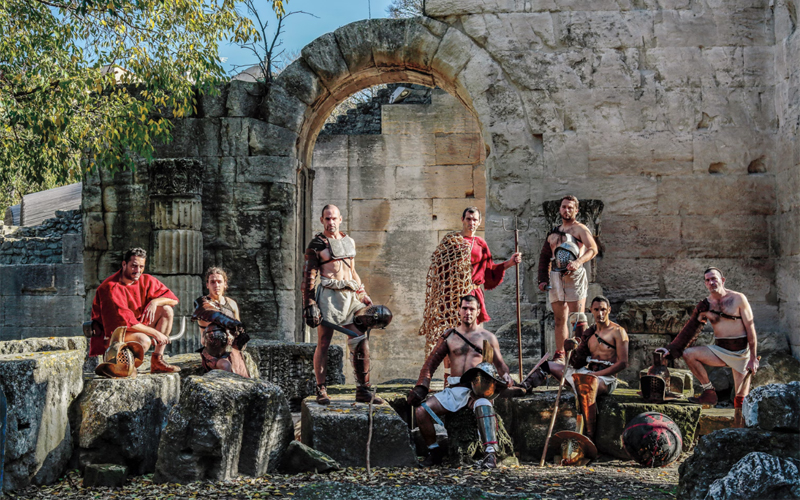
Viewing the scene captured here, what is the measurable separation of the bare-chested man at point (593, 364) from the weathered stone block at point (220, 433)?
220 centimetres

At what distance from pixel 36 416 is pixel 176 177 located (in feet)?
14.5

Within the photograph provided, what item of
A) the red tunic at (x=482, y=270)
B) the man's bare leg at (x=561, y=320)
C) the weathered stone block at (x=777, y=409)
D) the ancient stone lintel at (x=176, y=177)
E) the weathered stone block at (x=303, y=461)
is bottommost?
the weathered stone block at (x=303, y=461)

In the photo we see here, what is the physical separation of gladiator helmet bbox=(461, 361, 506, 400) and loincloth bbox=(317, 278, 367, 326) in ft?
3.62

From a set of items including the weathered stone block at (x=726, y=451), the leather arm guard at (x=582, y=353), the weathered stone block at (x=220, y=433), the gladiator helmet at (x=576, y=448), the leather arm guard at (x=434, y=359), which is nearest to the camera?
the weathered stone block at (x=726, y=451)

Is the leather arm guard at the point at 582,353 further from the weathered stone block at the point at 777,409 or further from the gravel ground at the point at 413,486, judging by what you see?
the weathered stone block at the point at 777,409

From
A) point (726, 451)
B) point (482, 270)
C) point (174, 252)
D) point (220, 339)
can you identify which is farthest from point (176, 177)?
point (726, 451)

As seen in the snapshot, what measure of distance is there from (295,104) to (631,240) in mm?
4150

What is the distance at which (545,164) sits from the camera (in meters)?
9.02

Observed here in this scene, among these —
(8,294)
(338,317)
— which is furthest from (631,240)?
(8,294)

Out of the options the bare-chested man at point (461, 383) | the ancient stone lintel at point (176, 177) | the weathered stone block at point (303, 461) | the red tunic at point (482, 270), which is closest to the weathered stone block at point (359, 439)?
the weathered stone block at point (303, 461)

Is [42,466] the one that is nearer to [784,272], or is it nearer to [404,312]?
[784,272]

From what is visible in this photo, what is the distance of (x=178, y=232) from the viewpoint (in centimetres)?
925

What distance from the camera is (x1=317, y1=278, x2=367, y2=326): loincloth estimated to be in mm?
6445

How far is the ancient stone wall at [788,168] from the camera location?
8391mm
